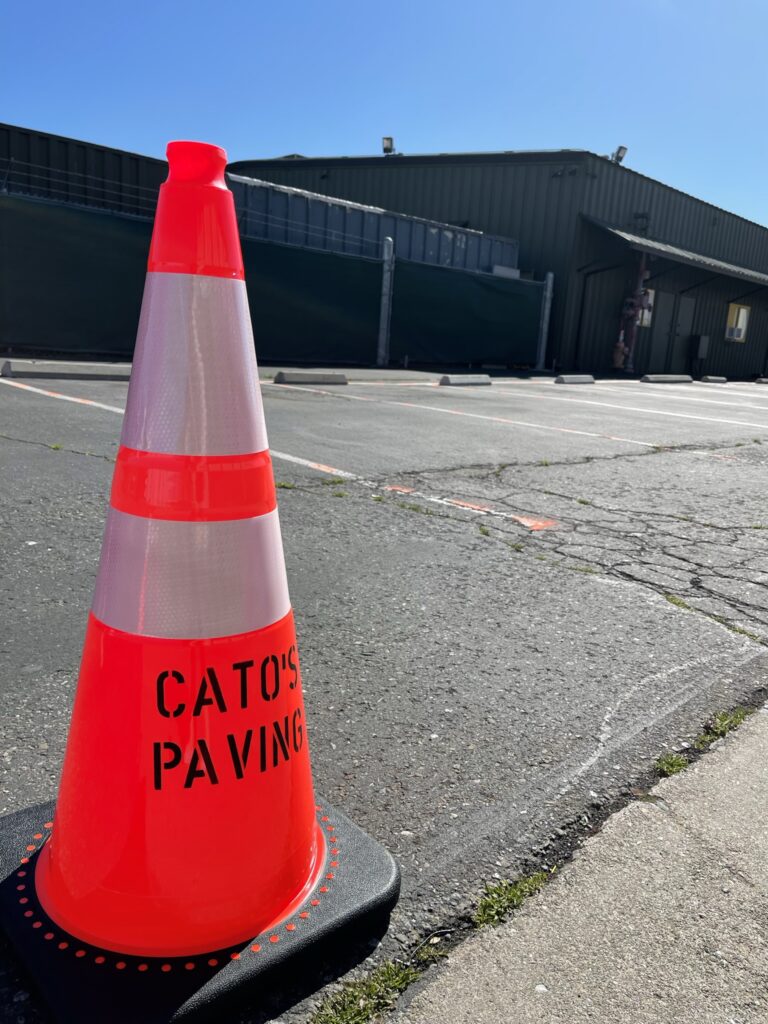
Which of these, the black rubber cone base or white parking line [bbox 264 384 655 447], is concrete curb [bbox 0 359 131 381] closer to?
white parking line [bbox 264 384 655 447]

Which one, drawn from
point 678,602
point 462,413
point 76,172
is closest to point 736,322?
point 76,172

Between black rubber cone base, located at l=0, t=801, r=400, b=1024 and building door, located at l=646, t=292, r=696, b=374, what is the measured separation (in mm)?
28556

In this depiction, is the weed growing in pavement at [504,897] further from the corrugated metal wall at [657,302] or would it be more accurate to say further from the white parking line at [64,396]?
the corrugated metal wall at [657,302]

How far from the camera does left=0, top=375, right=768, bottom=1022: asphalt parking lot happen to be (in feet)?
6.56

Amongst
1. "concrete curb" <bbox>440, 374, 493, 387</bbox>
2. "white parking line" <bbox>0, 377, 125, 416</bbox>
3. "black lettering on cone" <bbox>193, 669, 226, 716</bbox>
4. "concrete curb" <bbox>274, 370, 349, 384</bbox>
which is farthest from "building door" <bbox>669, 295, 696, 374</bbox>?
"black lettering on cone" <bbox>193, 669, 226, 716</bbox>

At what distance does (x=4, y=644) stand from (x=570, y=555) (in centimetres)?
269

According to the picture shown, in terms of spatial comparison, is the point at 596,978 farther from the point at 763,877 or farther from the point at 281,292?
the point at 281,292

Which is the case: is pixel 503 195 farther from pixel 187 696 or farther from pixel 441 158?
pixel 187 696

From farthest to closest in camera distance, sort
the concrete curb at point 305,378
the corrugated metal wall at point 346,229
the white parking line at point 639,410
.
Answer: the corrugated metal wall at point 346,229
the concrete curb at point 305,378
the white parking line at point 639,410

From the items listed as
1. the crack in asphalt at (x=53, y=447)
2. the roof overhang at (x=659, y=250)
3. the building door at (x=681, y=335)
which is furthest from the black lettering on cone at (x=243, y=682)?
the building door at (x=681, y=335)

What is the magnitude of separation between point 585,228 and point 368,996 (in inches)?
1005

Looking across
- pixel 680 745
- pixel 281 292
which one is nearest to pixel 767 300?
pixel 281 292

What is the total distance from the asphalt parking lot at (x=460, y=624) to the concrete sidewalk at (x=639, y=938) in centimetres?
12

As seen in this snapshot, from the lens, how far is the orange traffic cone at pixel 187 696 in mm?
1466
